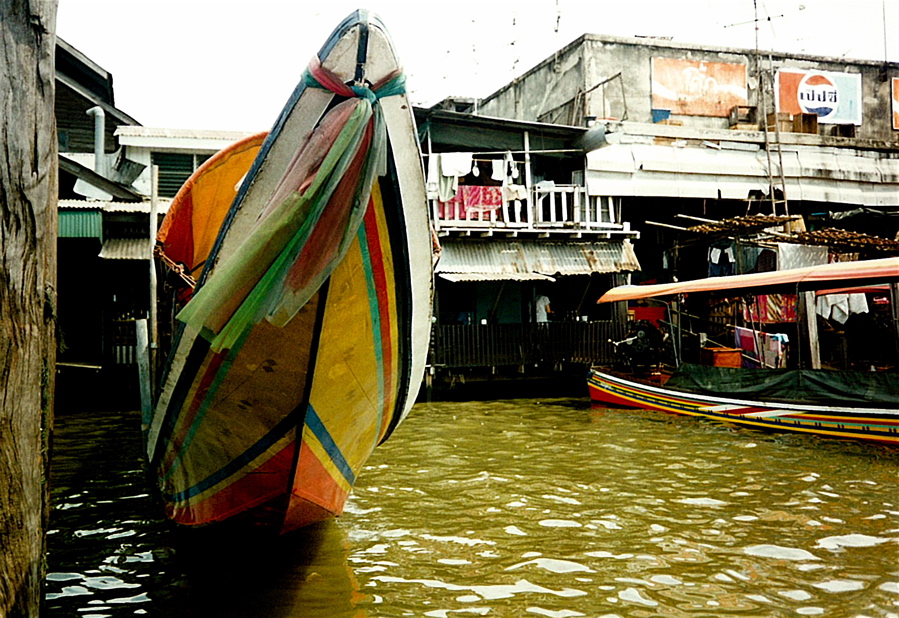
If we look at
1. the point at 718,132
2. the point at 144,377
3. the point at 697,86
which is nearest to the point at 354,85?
the point at 144,377

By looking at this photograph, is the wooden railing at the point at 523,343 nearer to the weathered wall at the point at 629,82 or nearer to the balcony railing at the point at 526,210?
the balcony railing at the point at 526,210

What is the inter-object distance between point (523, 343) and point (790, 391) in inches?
214

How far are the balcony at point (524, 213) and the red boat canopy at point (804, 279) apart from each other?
234cm

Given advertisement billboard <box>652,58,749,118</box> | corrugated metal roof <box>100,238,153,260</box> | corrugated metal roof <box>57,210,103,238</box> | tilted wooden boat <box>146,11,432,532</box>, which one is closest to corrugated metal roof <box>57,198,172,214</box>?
corrugated metal roof <box>57,210,103,238</box>

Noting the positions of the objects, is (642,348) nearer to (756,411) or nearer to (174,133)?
(756,411)

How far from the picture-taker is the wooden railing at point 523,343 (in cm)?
1375

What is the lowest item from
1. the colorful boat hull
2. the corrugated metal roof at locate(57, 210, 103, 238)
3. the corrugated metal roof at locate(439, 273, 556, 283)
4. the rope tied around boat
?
the colorful boat hull

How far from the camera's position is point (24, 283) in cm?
284

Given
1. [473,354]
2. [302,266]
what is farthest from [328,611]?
[473,354]

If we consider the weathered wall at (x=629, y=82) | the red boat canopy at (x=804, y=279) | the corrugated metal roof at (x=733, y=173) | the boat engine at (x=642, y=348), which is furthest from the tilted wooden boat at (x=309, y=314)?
the weathered wall at (x=629, y=82)

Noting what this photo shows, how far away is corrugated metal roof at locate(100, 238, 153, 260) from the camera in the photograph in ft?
39.3

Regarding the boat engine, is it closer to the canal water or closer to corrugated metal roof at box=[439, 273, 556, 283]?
corrugated metal roof at box=[439, 273, 556, 283]

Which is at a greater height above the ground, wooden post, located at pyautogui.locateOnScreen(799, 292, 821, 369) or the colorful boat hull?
wooden post, located at pyautogui.locateOnScreen(799, 292, 821, 369)

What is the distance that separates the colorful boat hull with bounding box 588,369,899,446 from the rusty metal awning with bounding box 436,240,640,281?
231 centimetres
